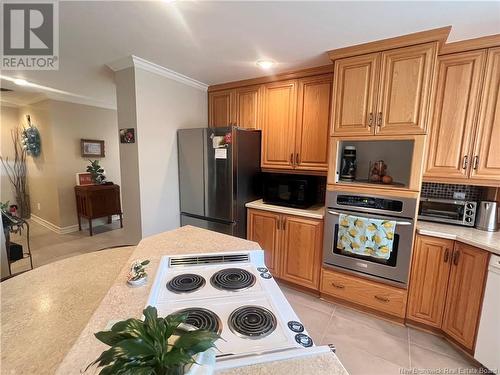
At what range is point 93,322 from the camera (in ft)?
2.50

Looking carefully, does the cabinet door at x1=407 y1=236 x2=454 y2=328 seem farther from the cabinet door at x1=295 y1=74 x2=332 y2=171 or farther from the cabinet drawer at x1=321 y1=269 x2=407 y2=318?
the cabinet door at x1=295 y1=74 x2=332 y2=171

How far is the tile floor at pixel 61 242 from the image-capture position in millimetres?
3225

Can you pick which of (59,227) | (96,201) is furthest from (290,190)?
(59,227)

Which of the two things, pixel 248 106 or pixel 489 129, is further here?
pixel 248 106

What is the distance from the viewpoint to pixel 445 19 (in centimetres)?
153

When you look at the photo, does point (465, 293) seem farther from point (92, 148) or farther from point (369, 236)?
point (92, 148)

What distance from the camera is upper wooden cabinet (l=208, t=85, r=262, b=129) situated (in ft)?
9.32

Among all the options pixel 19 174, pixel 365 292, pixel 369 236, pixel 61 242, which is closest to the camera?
pixel 369 236

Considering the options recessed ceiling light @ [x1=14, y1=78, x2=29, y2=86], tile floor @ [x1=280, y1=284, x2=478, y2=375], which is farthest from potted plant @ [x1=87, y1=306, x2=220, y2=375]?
recessed ceiling light @ [x1=14, y1=78, x2=29, y2=86]

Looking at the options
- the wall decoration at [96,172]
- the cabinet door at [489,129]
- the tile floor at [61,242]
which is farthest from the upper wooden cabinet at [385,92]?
the wall decoration at [96,172]

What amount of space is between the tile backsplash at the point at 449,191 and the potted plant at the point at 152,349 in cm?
251

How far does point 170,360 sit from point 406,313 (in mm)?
2246

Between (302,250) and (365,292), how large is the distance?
2.15 feet

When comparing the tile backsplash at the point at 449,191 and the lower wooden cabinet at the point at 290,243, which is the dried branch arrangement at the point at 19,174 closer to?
the lower wooden cabinet at the point at 290,243
